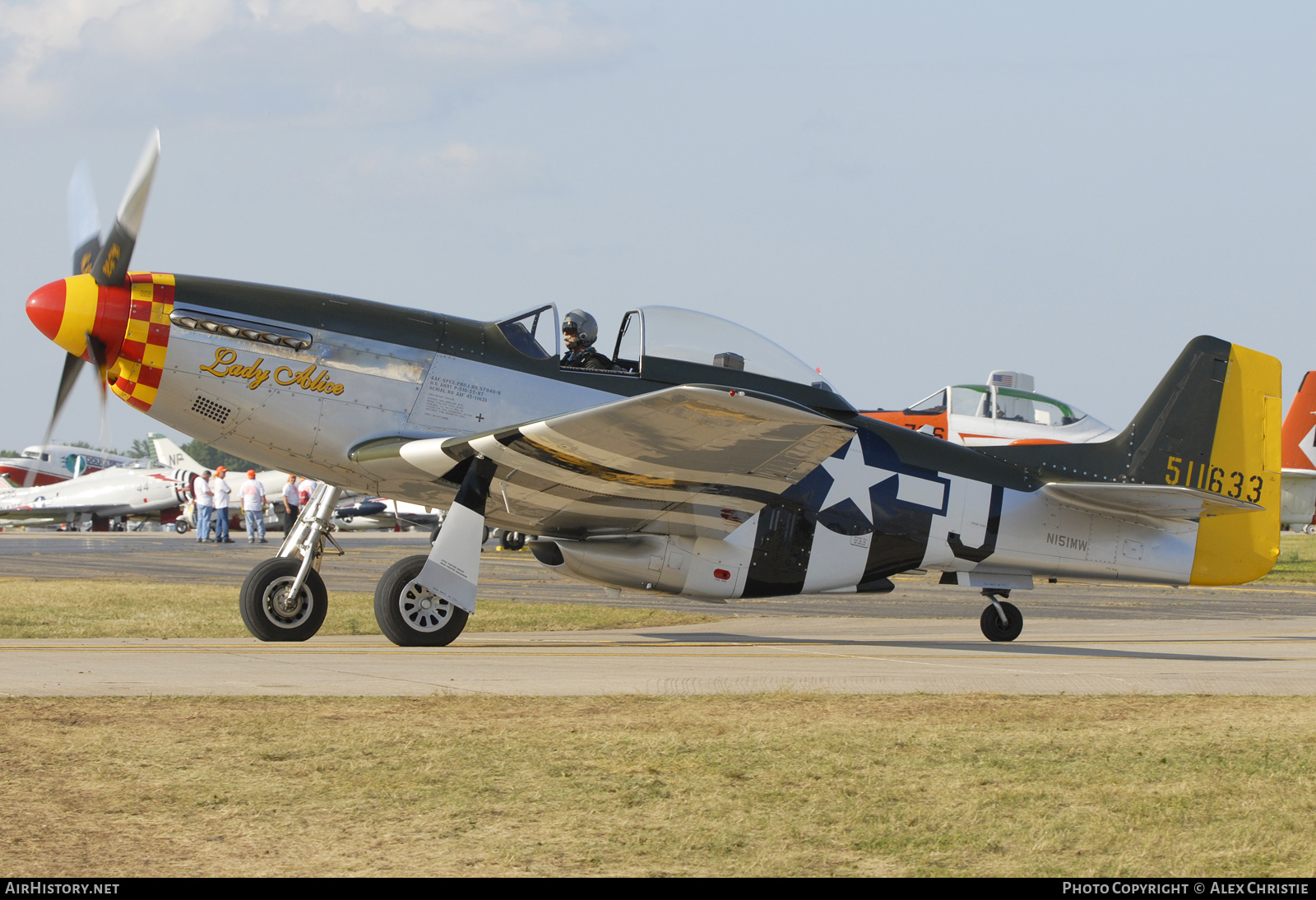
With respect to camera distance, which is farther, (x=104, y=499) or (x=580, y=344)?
(x=104, y=499)

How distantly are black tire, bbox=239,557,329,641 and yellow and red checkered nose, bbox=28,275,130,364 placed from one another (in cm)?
215

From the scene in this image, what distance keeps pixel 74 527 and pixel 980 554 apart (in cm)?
5353

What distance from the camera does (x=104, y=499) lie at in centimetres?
5347

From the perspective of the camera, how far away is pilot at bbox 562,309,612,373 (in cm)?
986

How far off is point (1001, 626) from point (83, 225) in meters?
8.92

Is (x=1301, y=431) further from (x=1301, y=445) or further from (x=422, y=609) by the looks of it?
(x=422, y=609)

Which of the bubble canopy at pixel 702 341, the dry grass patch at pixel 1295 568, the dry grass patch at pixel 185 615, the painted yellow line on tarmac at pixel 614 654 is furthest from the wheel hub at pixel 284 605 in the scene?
the dry grass patch at pixel 1295 568

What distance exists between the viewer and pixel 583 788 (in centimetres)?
454

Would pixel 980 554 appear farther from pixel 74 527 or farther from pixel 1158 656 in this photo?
pixel 74 527

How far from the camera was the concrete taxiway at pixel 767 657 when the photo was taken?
7512 mm

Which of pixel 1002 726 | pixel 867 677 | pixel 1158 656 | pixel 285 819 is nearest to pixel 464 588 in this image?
pixel 867 677

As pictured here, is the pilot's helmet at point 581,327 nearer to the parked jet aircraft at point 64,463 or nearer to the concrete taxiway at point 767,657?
the concrete taxiway at point 767,657

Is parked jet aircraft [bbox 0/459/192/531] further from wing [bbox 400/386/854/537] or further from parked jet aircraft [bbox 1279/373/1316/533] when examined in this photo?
wing [bbox 400/386/854/537]

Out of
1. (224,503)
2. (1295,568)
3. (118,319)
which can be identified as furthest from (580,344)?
(224,503)
